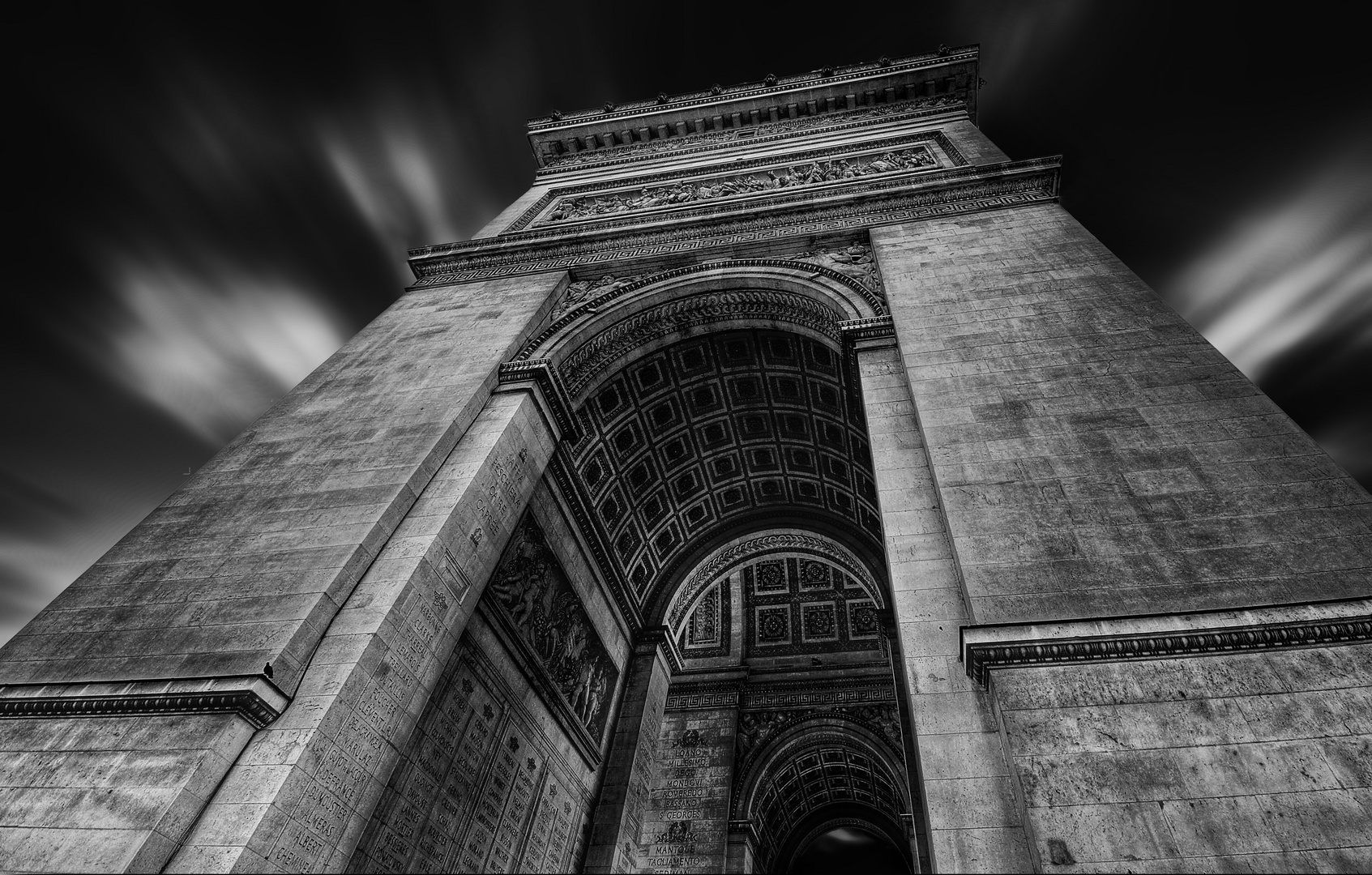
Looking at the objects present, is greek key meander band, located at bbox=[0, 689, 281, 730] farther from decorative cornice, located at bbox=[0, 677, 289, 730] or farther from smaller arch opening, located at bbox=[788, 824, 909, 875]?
smaller arch opening, located at bbox=[788, 824, 909, 875]

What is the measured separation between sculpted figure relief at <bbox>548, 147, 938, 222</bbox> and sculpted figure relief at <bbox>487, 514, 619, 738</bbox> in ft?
32.3

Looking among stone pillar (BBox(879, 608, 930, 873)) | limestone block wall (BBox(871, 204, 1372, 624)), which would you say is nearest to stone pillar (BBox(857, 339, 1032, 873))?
limestone block wall (BBox(871, 204, 1372, 624))

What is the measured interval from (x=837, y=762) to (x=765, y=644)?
13.3ft

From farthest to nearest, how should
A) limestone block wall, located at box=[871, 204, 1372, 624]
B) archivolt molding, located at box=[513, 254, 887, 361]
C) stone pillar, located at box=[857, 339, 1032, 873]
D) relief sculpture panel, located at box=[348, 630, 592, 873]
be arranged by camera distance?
archivolt molding, located at box=[513, 254, 887, 361]
relief sculpture panel, located at box=[348, 630, 592, 873]
limestone block wall, located at box=[871, 204, 1372, 624]
stone pillar, located at box=[857, 339, 1032, 873]

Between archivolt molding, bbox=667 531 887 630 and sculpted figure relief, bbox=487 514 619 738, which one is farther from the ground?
archivolt molding, bbox=667 531 887 630

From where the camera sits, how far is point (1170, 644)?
5.61 metres

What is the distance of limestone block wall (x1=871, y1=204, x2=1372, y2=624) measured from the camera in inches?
241

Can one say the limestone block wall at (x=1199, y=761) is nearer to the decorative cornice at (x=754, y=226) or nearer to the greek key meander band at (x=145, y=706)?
the greek key meander band at (x=145, y=706)

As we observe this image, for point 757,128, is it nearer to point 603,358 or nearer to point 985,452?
point 603,358

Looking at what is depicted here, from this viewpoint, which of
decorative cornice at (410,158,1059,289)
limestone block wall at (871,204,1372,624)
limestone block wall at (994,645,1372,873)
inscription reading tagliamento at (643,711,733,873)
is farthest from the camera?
inscription reading tagliamento at (643,711,733,873)

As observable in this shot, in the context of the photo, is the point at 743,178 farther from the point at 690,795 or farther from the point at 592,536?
the point at 690,795

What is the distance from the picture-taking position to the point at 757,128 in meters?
21.0

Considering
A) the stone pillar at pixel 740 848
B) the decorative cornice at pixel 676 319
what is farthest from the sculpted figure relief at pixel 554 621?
the stone pillar at pixel 740 848

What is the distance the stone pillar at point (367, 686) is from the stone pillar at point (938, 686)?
5.50m
